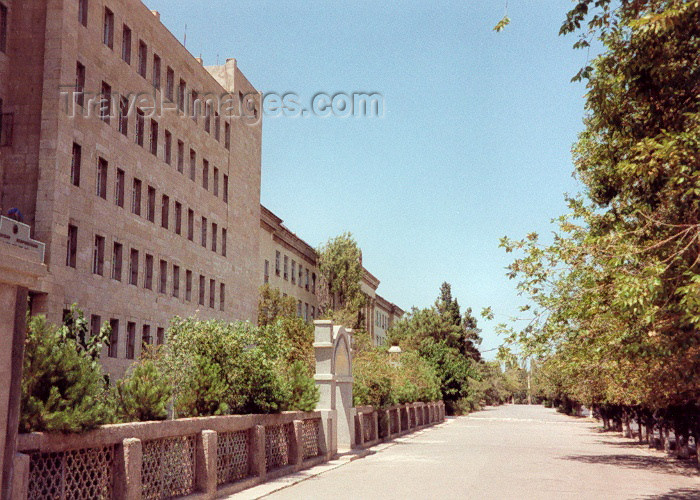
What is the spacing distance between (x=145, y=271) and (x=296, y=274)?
27.2 meters

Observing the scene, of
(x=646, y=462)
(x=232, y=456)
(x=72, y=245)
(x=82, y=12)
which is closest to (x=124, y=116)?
(x=82, y=12)

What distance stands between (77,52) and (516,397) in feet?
546

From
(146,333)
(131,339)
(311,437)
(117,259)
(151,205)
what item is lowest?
(311,437)

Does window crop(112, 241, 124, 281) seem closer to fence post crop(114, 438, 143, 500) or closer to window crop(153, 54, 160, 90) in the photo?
window crop(153, 54, 160, 90)

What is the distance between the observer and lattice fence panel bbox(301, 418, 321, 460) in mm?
19370

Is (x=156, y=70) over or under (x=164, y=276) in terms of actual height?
over

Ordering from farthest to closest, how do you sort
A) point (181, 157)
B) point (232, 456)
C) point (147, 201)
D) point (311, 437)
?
1. point (181, 157)
2. point (147, 201)
3. point (311, 437)
4. point (232, 456)

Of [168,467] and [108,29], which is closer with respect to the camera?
[168,467]

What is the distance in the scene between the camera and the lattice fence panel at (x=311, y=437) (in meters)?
19.4

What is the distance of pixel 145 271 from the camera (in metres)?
37.6

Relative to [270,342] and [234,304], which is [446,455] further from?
[234,304]

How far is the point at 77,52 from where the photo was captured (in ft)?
104

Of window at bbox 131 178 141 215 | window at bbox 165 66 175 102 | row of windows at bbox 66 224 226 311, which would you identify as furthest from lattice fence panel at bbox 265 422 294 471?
window at bbox 165 66 175 102

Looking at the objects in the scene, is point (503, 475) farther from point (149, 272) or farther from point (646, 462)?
point (149, 272)
